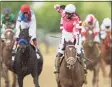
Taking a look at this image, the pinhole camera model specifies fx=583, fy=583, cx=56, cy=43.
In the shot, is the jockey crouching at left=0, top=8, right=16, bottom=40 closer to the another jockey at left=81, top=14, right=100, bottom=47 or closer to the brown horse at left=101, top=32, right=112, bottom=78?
the another jockey at left=81, top=14, right=100, bottom=47

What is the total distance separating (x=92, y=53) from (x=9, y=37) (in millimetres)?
2292

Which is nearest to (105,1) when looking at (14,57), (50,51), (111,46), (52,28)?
(52,28)

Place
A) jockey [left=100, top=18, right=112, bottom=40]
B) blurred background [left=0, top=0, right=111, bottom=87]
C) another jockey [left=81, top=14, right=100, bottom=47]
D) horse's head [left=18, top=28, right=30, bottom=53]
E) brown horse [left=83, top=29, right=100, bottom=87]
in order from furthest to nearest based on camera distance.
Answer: blurred background [left=0, top=0, right=111, bottom=87] < jockey [left=100, top=18, right=112, bottom=40] < another jockey [left=81, top=14, right=100, bottom=47] < brown horse [left=83, top=29, right=100, bottom=87] < horse's head [left=18, top=28, right=30, bottom=53]

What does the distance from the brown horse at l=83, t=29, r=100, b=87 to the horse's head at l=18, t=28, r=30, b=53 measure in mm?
2860

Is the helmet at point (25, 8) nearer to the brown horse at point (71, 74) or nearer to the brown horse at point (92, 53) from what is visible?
the brown horse at point (71, 74)

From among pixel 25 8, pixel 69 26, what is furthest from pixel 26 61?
pixel 69 26

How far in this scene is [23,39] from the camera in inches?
467

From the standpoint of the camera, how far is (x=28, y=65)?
12.1 metres

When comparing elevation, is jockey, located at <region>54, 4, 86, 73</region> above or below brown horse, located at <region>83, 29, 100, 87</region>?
above

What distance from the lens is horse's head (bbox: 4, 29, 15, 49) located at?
14164 millimetres

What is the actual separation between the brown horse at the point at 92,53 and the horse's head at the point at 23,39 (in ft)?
9.38

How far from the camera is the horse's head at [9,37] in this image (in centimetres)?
1416

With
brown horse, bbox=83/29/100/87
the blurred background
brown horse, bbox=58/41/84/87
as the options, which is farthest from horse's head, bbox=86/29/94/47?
the blurred background

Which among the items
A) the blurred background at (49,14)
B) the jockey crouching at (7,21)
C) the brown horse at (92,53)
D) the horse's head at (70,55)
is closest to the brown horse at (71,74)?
the horse's head at (70,55)
